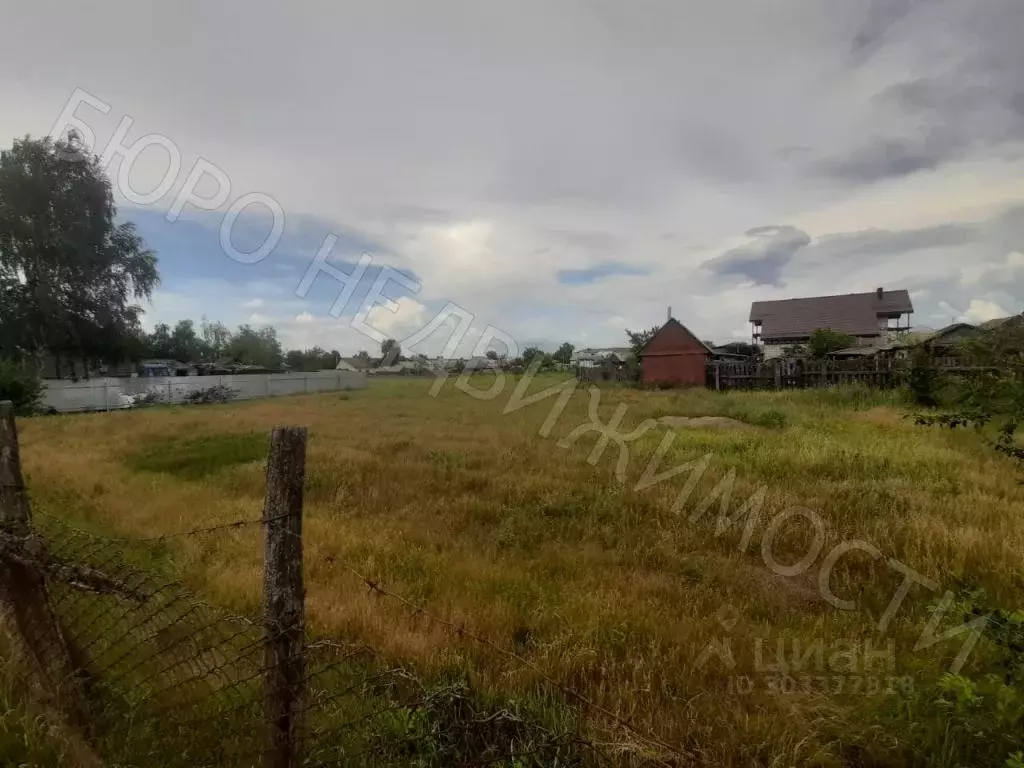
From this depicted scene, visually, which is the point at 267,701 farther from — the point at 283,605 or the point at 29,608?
the point at 29,608

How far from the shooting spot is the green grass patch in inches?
404

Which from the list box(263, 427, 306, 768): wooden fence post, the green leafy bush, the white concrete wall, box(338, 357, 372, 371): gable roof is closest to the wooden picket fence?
box(263, 427, 306, 768): wooden fence post

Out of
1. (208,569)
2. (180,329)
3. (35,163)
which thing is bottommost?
(180,329)

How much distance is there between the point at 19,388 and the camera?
73.0ft

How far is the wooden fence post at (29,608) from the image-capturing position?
109 inches

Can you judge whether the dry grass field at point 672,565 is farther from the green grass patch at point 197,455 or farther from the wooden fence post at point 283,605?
the wooden fence post at point 283,605

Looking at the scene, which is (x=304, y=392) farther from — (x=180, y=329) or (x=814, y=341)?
(x=180, y=329)

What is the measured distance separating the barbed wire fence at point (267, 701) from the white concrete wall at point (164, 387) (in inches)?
1122

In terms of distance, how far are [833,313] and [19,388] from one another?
194 feet

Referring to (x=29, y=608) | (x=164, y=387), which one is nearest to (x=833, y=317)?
(x=164, y=387)

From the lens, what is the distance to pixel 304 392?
4088cm

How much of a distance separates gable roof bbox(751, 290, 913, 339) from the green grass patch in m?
50.4

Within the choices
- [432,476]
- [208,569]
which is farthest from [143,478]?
[208,569]

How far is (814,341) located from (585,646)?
41.8 metres
